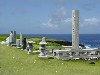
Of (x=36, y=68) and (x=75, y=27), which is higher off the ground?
(x=75, y=27)

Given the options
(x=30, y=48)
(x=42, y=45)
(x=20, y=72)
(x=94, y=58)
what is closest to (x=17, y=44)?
(x=30, y=48)

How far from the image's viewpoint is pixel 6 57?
39.0 meters

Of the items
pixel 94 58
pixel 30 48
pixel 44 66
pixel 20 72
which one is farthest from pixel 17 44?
pixel 20 72

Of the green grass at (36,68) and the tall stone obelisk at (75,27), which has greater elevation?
the tall stone obelisk at (75,27)

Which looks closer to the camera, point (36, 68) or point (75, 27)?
point (36, 68)

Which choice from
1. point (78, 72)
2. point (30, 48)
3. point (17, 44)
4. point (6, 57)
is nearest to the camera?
point (78, 72)

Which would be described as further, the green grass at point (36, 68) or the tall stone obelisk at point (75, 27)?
the tall stone obelisk at point (75, 27)

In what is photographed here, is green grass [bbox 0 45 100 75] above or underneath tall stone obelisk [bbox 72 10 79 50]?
underneath

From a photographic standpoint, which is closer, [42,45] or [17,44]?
[42,45]

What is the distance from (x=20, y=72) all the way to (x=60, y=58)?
1265cm

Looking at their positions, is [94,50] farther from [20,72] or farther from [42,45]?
[20,72]

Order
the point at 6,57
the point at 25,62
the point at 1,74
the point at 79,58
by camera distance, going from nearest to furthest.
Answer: the point at 1,74 → the point at 25,62 → the point at 6,57 → the point at 79,58

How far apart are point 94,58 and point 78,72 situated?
12.9 metres

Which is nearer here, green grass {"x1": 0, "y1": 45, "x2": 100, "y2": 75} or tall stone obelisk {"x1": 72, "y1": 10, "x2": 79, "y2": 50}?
green grass {"x1": 0, "y1": 45, "x2": 100, "y2": 75}
